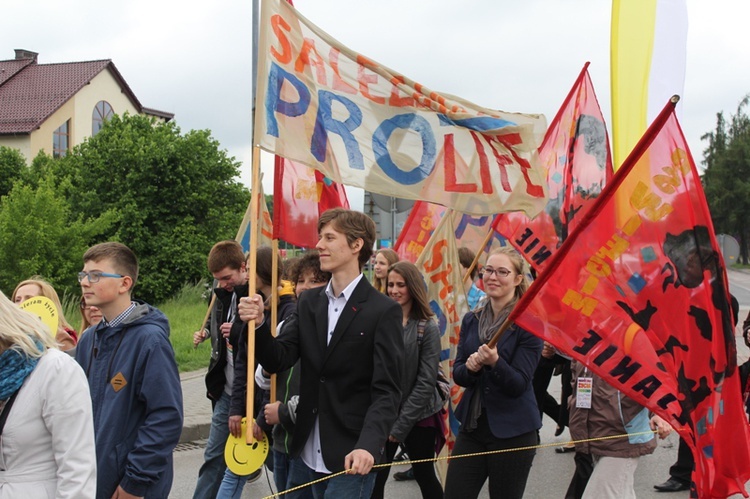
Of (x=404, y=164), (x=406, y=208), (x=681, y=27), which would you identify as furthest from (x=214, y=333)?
(x=406, y=208)

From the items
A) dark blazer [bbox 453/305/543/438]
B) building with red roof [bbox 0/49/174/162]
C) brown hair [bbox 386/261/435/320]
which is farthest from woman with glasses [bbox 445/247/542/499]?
building with red roof [bbox 0/49/174/162]

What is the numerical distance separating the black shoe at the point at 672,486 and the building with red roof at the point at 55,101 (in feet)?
147

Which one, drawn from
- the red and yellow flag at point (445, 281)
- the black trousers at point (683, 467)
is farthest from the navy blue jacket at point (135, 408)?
the black trousers at point (683, 467)

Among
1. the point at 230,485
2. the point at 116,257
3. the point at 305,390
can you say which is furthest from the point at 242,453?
the point at 116,257

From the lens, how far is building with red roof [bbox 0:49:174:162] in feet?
164

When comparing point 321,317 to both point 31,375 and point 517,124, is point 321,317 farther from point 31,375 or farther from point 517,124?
point 517,124

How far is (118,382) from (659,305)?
91.5 inches

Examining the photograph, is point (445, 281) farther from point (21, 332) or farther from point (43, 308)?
point (21, 332)

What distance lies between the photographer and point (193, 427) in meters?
8.76

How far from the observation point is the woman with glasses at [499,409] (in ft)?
15.0

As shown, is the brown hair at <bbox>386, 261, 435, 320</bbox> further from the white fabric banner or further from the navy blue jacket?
the navy blue jacket

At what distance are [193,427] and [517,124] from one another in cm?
536

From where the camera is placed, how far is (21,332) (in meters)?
2.84

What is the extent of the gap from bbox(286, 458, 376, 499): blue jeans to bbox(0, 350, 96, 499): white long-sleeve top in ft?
4.00
